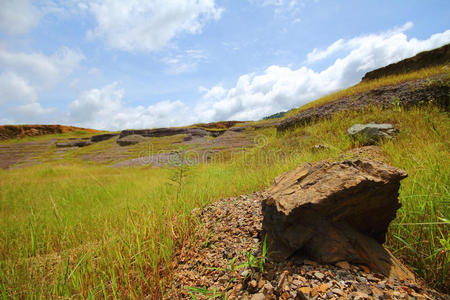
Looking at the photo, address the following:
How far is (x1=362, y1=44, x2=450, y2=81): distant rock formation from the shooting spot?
8.16m

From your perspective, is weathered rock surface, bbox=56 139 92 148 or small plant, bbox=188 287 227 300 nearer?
small plant, bbox=188 287 227 300

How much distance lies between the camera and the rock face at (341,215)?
100 cm

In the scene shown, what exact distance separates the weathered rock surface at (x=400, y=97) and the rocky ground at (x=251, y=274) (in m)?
6.08

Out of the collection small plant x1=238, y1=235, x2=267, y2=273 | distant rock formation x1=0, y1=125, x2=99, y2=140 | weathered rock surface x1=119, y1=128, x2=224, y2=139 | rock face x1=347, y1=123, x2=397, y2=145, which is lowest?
small plant x1=238, y1=235, x2=267, y2=273

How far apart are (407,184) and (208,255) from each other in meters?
1.89

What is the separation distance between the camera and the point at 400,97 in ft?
18.1

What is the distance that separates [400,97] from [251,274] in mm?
7120

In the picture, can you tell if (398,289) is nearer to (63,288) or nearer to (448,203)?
(448,203)

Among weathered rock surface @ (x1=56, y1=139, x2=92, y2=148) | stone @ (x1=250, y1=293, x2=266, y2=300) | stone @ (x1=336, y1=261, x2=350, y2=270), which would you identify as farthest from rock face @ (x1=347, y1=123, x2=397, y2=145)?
weathered rock surface @ (x1=56, y1=139, x2=92, y2=148)

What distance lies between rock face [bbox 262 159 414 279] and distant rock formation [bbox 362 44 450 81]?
35.2 ft

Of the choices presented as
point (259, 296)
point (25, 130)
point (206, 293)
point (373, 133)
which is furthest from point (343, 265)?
point (25, 130)

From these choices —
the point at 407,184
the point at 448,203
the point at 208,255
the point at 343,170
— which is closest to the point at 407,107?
the point at 407,184

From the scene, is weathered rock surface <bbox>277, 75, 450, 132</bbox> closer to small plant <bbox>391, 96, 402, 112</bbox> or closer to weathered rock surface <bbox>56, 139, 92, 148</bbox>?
small plant <bbox>391, 96, 402, 112</bbox>

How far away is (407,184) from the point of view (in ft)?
5.57
